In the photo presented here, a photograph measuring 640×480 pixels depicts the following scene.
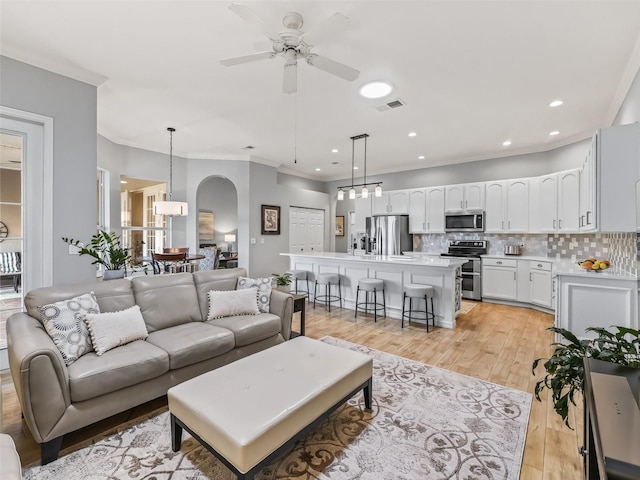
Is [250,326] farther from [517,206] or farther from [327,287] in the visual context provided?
[517,206]

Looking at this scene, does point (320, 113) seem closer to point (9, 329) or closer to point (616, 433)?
point (9, 329)

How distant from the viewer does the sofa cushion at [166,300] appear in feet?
8.92

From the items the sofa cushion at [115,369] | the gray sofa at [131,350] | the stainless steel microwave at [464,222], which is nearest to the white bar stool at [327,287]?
the gray sofa at [131,350]

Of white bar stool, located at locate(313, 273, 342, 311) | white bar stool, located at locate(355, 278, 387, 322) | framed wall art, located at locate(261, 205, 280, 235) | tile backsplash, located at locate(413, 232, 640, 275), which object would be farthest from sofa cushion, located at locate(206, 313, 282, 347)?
framed wall art, located at locate(261, 205, 280, 235)

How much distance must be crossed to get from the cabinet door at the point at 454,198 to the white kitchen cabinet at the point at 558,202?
1.21 metres

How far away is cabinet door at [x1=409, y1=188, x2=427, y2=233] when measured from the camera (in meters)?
6.67

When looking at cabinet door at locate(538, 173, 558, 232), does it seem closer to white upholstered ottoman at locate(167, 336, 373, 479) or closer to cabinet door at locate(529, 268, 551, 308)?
cabinet door at locate(529, 268, 551, 308)

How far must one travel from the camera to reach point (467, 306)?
5.47m

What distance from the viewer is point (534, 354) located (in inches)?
133

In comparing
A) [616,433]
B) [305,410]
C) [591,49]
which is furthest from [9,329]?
[591,49]

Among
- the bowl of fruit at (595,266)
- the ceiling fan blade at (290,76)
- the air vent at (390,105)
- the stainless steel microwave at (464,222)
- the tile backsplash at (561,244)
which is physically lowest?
the bowl of fruit at (595,266)

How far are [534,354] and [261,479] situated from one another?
319cm

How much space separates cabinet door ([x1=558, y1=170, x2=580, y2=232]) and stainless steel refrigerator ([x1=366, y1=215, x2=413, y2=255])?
2.76m

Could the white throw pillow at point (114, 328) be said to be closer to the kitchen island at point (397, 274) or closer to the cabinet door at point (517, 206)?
the kitchen island at point (397, 274)
